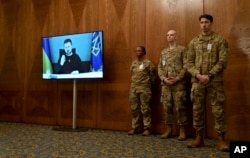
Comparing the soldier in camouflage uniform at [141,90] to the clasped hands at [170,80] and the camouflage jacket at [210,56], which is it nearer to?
the clasped hands at [170,80]

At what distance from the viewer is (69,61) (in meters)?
4.78

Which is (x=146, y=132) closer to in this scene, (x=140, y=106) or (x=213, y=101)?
(x=140, y=106)

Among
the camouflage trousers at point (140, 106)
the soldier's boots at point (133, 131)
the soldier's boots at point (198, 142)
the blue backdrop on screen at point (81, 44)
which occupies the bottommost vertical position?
the soldier's boots at point (133, 131)

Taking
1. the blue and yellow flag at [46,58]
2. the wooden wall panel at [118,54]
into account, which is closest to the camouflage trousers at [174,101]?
the wooden wall panel at [118,54]

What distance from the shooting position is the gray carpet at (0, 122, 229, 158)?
2.87m

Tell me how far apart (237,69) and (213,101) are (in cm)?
87

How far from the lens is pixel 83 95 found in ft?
16.9

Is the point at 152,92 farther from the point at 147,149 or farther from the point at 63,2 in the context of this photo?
the point at 63,2

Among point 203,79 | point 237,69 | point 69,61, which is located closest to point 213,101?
point 203,79

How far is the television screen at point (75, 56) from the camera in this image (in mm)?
4609

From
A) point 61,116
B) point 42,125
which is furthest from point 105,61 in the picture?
point 42,125

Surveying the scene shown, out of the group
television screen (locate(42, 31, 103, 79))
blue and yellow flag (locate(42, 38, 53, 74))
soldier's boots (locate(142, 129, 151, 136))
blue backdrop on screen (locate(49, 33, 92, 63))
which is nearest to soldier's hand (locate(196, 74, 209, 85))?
soldier's boots (locate(142, 129, 151, 136))

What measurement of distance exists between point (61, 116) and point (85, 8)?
2.12m

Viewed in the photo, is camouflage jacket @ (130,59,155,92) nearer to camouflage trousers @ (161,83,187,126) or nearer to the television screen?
camouflage trousers @ (161,83,187,126)
